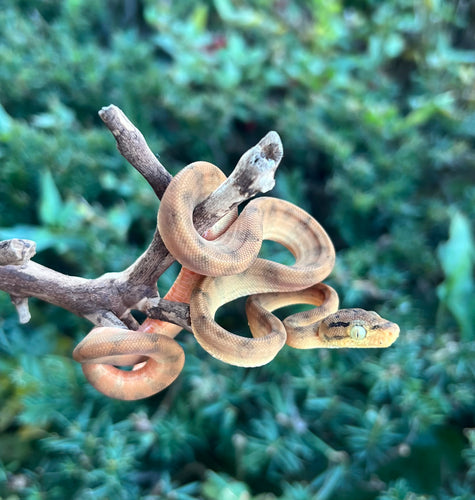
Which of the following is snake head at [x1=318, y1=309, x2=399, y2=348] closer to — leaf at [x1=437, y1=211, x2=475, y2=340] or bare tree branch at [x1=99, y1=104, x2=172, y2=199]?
bare tree branch at [x1=99, y1=104, x2=172, y2=199]

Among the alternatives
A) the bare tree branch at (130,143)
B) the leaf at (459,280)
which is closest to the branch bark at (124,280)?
the bare tree branch at (130,143)

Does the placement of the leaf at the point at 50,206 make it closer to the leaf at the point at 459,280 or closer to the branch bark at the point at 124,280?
the branch bark at the point at 124,280

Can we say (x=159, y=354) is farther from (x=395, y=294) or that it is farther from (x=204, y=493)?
(x=395, y=294)

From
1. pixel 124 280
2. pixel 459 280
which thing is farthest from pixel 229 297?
pixel 459 280

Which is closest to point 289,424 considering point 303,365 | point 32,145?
point 303,365

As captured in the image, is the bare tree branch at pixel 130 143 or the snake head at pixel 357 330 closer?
the bare tree branch at pixel 130 143

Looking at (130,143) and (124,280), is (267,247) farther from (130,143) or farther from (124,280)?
(130,143)

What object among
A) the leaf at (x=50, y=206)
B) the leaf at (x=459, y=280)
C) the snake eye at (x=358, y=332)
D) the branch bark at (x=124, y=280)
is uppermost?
the leaf at (x=459, y=280)
